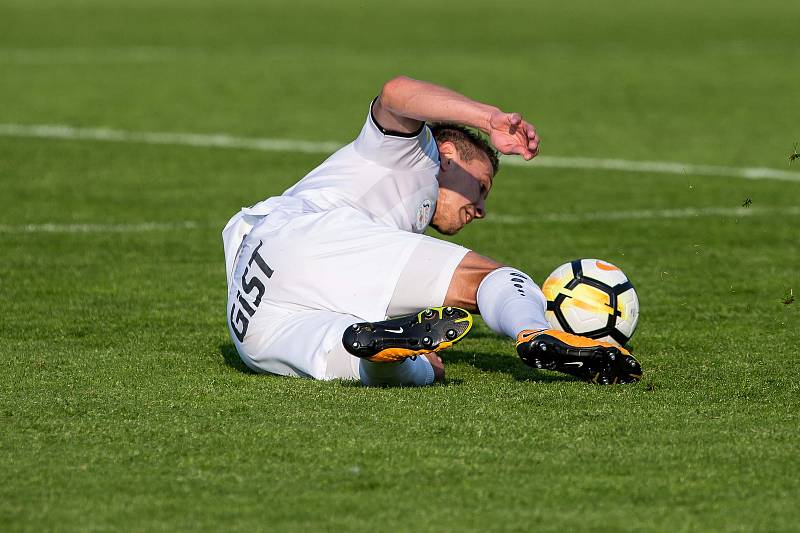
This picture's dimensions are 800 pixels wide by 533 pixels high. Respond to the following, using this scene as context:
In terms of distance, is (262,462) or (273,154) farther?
(273,154)

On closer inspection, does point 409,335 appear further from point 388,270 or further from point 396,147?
point 396,147

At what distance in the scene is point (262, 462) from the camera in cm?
459

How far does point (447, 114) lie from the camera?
5629 millimetres

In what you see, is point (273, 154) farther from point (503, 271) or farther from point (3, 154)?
point (503, 271)

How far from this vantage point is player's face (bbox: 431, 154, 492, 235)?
6566mm

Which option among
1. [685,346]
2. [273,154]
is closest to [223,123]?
[273,154]

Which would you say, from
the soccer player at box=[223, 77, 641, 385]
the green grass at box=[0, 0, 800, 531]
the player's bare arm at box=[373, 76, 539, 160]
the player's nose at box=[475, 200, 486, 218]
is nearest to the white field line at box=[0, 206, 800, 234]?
the green grass at box=[0, 0, 800, 531]

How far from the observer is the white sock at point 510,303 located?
5.60m

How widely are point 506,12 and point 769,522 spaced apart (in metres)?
34.6

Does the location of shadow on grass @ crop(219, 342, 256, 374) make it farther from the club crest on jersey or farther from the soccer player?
the club crest on jersey

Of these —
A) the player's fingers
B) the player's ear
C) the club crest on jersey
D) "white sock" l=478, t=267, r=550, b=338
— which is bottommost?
"white sock" l=478, t=267, r=550, b=338

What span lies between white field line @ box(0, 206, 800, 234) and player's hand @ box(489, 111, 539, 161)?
16.7 ft

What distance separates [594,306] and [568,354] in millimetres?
1097

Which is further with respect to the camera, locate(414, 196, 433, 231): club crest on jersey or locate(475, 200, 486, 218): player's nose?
locate(475, 200, 486, 218): player's nose
